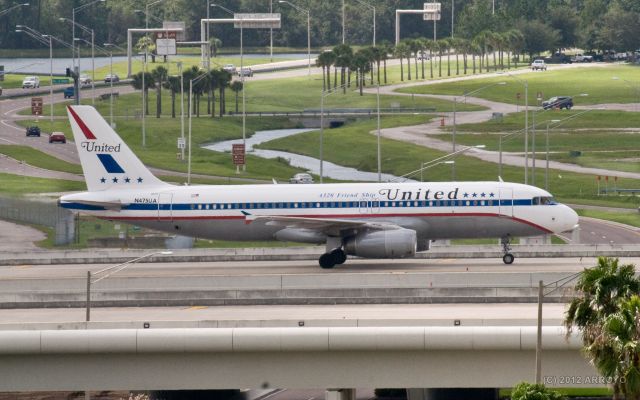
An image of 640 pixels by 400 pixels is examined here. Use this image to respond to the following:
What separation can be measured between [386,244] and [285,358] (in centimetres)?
2165

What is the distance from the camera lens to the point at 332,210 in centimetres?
6297

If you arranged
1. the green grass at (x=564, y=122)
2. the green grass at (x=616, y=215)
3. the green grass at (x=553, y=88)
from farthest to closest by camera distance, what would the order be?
the green grass at (x=553, y=88) < the green grass at (x=564, y=122) < the green grass at (x=616, y=215)

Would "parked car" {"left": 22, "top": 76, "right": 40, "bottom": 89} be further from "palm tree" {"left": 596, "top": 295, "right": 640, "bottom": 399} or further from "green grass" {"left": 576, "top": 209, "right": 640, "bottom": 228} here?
"palm tree" {"left": 596, "top": 295, "right": 640, "bottom": 399}

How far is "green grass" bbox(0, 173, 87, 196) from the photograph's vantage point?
9780cm

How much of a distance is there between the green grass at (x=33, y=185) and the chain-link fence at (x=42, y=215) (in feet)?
35.9

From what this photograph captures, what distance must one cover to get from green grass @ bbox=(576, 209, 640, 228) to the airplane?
A: 26.8 metres

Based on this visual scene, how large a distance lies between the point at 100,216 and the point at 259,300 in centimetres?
1498

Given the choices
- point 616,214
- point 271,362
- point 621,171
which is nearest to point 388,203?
point 271,362

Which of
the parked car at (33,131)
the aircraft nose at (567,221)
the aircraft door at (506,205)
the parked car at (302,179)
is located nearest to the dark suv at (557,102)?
the parked car at (302,179)

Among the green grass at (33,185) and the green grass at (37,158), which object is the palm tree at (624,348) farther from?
the green grass at (37,158)

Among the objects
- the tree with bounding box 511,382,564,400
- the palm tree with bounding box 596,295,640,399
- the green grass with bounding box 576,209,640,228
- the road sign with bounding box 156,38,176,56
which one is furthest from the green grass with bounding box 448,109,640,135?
the palm tree with bounding box 596,295,640,399

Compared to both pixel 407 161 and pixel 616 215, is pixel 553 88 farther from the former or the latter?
pixel 616 215

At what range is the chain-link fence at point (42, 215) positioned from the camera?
75.7m

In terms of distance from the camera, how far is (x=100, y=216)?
64.9m
